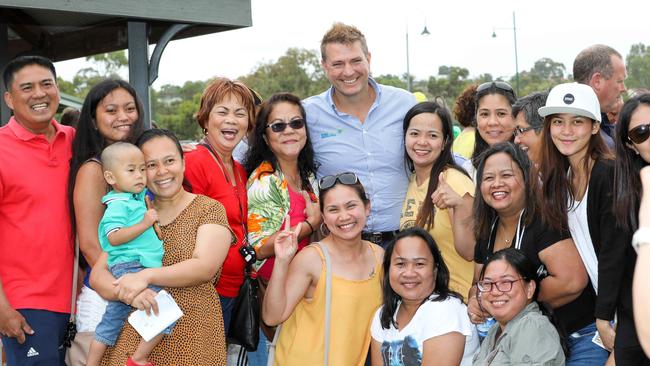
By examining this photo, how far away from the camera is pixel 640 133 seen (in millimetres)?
3385

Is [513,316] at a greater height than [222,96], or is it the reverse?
[222,96]

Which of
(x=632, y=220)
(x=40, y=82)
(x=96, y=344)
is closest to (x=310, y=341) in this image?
(x=96, y=344)

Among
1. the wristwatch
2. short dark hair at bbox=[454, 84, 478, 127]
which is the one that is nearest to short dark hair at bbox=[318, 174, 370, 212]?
short dark hair at bbox=[454, 84, 478, 127]

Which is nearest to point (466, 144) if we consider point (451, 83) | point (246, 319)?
point (246, 319)

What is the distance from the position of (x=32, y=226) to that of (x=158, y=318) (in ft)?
3.56

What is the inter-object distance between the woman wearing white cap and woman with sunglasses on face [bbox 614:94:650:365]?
10cm

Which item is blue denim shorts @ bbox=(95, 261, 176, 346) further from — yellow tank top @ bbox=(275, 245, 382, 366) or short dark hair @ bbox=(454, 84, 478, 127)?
short dark hair @ bbox=(454, 84, 478, 127)

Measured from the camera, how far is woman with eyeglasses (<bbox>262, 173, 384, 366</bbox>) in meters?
4.59

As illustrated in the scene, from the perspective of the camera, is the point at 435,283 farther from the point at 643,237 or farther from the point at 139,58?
the point at 139,58

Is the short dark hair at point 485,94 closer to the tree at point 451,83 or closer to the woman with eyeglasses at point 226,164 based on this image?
the woman with eyeglasses at point 226,164

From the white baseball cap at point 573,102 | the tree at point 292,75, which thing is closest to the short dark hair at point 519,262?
the white baseball cap at point 573,102

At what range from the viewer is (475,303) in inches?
177

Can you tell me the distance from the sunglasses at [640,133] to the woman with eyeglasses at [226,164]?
2.49 meters

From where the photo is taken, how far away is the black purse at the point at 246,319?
4773 mm
